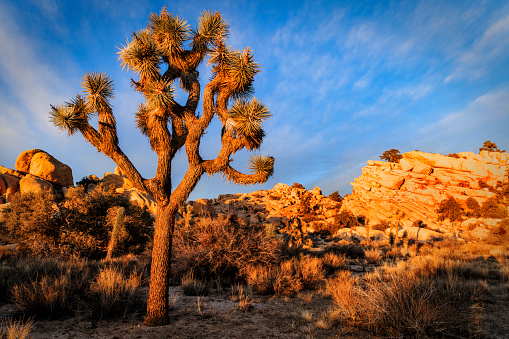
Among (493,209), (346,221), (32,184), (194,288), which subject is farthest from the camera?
(346,221)

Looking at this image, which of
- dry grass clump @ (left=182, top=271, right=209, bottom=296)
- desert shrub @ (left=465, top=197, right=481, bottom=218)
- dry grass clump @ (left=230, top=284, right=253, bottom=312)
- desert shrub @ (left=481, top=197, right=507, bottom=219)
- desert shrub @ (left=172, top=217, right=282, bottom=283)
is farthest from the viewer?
desert shrub @ (left=465, top=197, right=481, bottom=218)

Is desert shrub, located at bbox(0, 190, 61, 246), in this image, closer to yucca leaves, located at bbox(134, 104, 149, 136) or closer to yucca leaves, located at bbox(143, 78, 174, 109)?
yucca leaves, located at bbox(134, 104, 149, 136)

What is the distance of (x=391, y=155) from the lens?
38.0m

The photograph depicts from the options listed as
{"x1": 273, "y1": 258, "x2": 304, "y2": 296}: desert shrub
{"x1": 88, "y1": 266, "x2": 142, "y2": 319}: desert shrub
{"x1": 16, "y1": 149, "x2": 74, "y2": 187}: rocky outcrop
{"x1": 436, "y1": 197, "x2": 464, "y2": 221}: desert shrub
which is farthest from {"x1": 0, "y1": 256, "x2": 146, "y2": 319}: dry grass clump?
{"x1": 436, "y1": 197, "x2": 464, "y2": 221}: desert shrub

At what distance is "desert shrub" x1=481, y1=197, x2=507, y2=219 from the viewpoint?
83.8 ft

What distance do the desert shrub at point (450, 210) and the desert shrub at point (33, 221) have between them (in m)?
35.7

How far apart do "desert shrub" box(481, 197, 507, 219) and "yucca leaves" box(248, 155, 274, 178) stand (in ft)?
102

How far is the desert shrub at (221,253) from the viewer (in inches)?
354

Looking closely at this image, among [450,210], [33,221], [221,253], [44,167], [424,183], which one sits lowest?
[221,253]

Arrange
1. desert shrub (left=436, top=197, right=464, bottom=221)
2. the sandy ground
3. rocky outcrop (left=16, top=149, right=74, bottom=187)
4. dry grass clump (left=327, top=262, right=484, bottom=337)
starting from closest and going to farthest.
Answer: dry grass clump (left=327, top=262, right=484, bottom=337), the sandy ground, desert shrub (left=436, top=197, right=464, bottom=221), rocky outcrop (left=16, top=149, right=74, bottom=187)

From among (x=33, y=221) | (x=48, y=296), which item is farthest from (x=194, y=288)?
(x=33, y=221)

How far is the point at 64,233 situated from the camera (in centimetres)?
1508

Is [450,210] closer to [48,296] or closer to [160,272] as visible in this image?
[160,272]

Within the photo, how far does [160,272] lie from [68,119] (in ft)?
11.9
